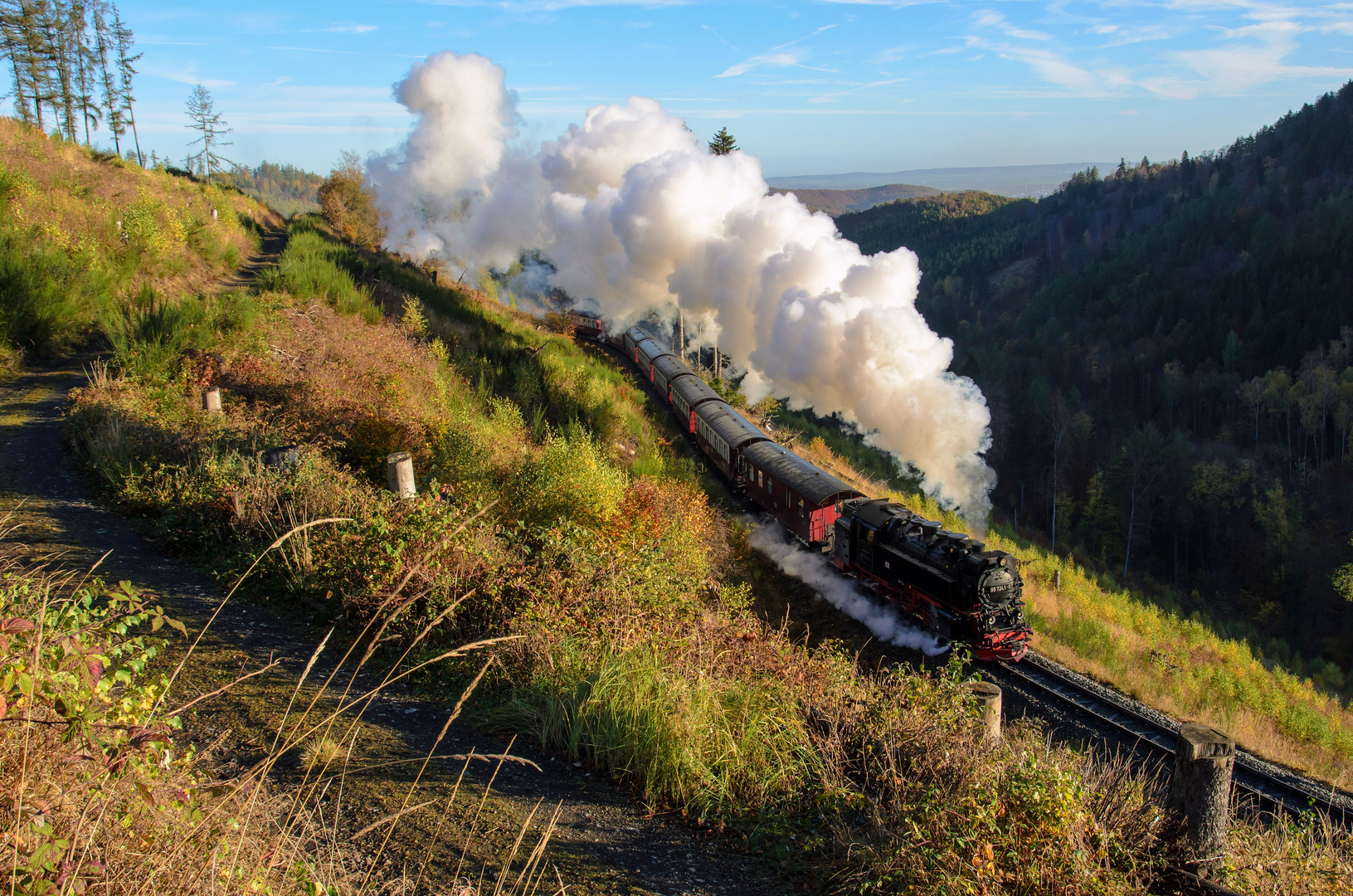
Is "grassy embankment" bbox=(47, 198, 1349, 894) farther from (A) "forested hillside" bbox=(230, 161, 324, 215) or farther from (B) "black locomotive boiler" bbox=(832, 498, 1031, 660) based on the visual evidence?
(A) "forested hillside" bbox=(230, 161, 324, 215)

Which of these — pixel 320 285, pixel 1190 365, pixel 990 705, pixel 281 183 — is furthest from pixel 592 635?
pixel 281 183

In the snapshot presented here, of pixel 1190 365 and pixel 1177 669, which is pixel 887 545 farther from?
pixel 1190 365

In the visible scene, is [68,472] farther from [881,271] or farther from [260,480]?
[881,271]

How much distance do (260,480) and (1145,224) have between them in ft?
495

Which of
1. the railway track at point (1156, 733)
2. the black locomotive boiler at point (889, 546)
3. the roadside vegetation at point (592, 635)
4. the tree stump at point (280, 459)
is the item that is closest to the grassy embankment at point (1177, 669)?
the railway track at point (1156, 733)

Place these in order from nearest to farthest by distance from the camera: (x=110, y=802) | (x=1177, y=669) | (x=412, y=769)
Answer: (x=110, y=802)
(x=412, y=769)
(x=1177, y=669)

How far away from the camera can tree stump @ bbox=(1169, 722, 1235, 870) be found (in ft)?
15.4

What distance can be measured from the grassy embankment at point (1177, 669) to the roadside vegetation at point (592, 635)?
3.74 metres

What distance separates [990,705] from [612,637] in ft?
10.3

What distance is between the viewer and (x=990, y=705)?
18.0 ft

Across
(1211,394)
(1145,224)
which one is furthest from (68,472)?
(1145,224)

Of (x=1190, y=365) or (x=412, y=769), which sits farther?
(x=1190, y=365)

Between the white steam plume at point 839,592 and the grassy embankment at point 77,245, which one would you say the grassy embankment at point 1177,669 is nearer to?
the white steam plume at point 839,592

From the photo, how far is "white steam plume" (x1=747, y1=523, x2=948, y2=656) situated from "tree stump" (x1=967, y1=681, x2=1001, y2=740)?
8410 mm
